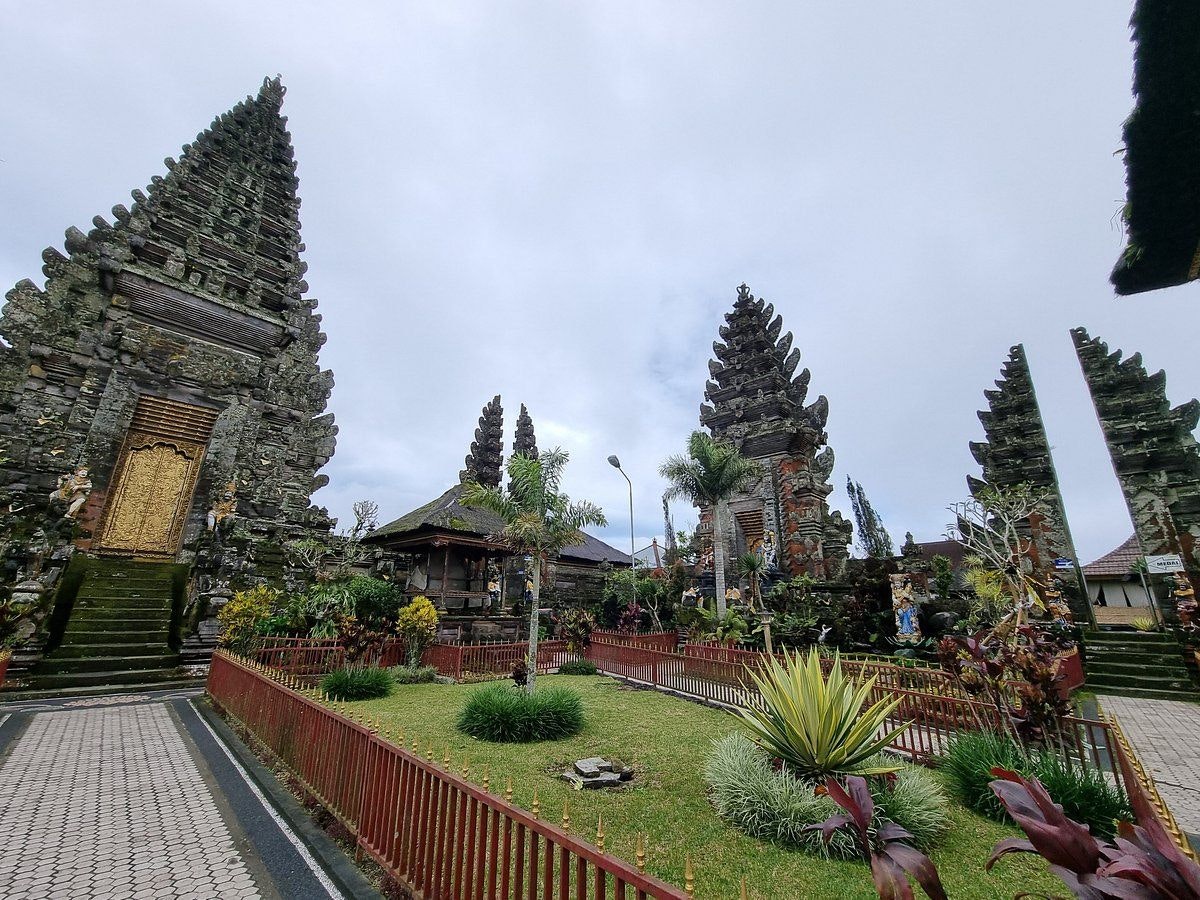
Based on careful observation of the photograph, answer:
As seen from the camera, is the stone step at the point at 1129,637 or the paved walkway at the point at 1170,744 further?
the stone step at the point at 1129,637

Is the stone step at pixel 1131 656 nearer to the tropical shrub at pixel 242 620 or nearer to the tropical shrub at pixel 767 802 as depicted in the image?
the tropical shrub at pixel 767 802

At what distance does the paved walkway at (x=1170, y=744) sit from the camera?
549 centimetres

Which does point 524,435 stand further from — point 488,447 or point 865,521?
point 865,521

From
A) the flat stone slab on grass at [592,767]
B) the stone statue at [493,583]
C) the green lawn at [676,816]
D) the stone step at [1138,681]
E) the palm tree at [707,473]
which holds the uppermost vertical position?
the palm tree at [707,473]

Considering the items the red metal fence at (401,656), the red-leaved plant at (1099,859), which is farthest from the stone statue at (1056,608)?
the red-leaved plant at (1099,859)

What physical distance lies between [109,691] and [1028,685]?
14977 mm

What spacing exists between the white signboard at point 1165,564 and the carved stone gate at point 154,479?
27.8m

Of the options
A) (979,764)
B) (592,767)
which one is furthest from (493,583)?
(979,764)

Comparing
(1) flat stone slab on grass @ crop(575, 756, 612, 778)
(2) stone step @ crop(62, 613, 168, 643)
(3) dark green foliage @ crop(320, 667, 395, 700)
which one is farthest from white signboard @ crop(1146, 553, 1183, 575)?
(2) stone step @ crop(62, 613, 168, 643)

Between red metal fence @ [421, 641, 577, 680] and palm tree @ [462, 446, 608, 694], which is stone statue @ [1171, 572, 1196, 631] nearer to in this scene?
palm tree @ [462, 446, 608, 694]

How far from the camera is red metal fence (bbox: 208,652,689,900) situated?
239cm

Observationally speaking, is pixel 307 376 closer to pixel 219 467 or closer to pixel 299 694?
pixel 219 467

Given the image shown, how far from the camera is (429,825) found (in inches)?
129

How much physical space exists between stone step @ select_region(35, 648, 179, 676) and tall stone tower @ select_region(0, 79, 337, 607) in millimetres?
2715
